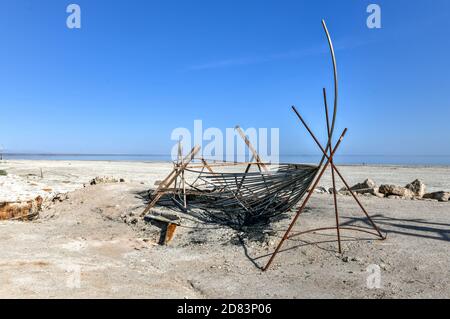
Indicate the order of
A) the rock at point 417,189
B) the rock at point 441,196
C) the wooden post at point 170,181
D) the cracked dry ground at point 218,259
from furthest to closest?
the rock at point 417,189 → the rock at point 441,196 → the wooden post at point 170,181 → the cracked dry ground at point 218,259

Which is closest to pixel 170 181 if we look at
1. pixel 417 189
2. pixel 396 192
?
pixel 396 192

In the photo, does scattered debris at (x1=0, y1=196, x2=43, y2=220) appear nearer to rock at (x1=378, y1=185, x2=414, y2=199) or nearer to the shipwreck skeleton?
the shipwreck skeleton

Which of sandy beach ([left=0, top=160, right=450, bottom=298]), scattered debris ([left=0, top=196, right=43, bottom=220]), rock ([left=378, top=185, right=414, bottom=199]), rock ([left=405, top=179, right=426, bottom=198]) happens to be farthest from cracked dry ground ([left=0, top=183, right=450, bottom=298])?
rock ([left=405, top=179, right=426, bottom=198])

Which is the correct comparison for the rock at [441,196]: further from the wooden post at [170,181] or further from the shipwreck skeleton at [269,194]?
the wooden post at [170,181]

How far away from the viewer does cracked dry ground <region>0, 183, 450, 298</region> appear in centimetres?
433

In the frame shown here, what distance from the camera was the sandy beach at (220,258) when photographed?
4336 millimetres

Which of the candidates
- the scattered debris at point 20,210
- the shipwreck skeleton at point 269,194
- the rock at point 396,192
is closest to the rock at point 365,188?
the rock at point 396,192

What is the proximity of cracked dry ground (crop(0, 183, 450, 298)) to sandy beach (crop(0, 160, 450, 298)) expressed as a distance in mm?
13

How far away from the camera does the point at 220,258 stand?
5.58 m

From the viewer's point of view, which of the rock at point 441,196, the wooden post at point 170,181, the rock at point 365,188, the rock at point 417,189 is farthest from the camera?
the rock at point 417,189

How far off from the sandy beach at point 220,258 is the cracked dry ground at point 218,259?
0.01 m

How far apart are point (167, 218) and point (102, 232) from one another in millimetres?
1255
